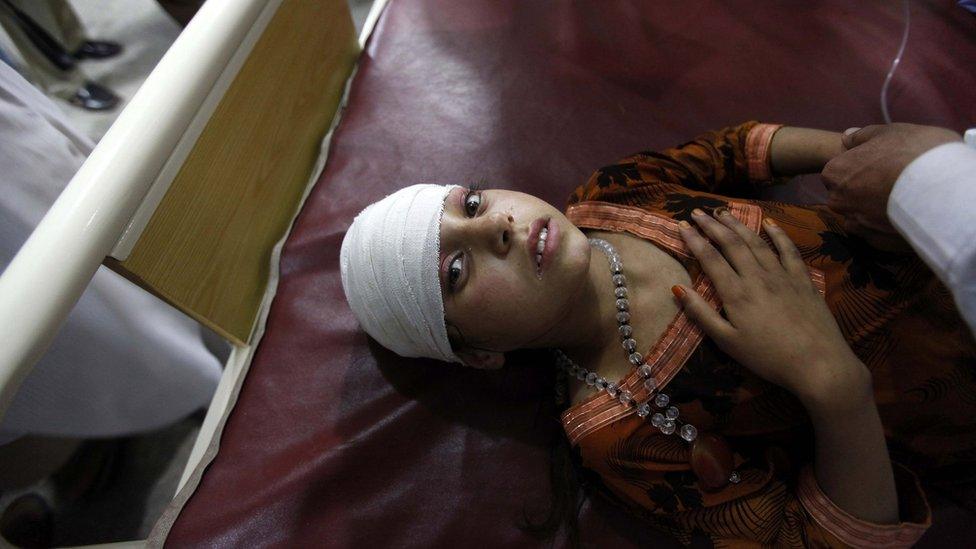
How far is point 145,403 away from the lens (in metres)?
1.34

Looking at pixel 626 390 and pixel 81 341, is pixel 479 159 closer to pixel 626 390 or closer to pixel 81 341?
pixel 626 390

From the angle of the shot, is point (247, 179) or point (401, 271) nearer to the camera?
point (401, 271)

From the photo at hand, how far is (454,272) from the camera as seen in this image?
0.90 meters

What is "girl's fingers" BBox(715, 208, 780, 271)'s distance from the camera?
0.89 m

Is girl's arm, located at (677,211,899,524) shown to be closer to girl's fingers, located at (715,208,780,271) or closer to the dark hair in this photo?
girl's fingers, located at (715,208,780,271)

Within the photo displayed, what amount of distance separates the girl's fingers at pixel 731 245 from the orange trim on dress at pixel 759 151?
0.85 ft

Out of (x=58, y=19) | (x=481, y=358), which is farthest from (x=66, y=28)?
(x=481, y=358)

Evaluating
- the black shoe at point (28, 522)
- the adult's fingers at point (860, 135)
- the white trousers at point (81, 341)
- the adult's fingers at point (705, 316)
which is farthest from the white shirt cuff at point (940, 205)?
the black shoe at point (28, 522)

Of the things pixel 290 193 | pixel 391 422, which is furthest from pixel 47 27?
pixel 391 422

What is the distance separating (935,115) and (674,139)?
64 cm

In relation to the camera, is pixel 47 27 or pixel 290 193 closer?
pixel 290 193

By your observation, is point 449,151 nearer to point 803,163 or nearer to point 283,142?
point 283,142

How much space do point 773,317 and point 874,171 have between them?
10.2 inches

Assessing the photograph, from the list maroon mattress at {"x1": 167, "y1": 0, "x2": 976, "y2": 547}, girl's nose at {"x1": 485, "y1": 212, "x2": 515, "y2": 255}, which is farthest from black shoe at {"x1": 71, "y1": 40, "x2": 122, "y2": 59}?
girl's nose at {"x1": 485, "y1": 212, "x2": 515, "y2": 255}
